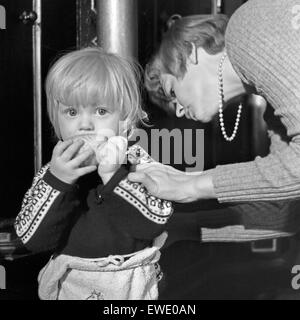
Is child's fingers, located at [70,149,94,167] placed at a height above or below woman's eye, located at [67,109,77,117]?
below

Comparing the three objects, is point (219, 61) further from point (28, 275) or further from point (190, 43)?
point (28, 275)

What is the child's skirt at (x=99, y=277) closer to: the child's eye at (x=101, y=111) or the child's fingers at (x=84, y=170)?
the child's fingers at (x=84, y=170)

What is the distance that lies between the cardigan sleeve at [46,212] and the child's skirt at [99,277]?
8 cm

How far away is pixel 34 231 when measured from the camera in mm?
1181

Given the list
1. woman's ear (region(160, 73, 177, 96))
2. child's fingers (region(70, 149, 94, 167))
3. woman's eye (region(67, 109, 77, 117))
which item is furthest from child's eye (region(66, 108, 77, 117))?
woman's ear (region(160, 73, 177, 96))

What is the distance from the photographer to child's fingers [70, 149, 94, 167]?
3.83ft

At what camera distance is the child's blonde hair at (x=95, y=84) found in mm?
1224

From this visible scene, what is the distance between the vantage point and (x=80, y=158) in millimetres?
1173

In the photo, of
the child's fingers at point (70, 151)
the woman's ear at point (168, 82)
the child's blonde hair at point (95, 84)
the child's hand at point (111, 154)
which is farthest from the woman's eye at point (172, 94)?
the child's fingers at point (70, 151)

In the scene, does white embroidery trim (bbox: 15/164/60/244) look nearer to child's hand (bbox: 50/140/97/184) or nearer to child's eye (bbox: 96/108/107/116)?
child's hand (bbox: 50/140/97/184)

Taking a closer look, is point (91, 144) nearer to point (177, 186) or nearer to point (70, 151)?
point (70, 151)

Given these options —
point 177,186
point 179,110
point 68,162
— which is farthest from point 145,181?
point 179,110
